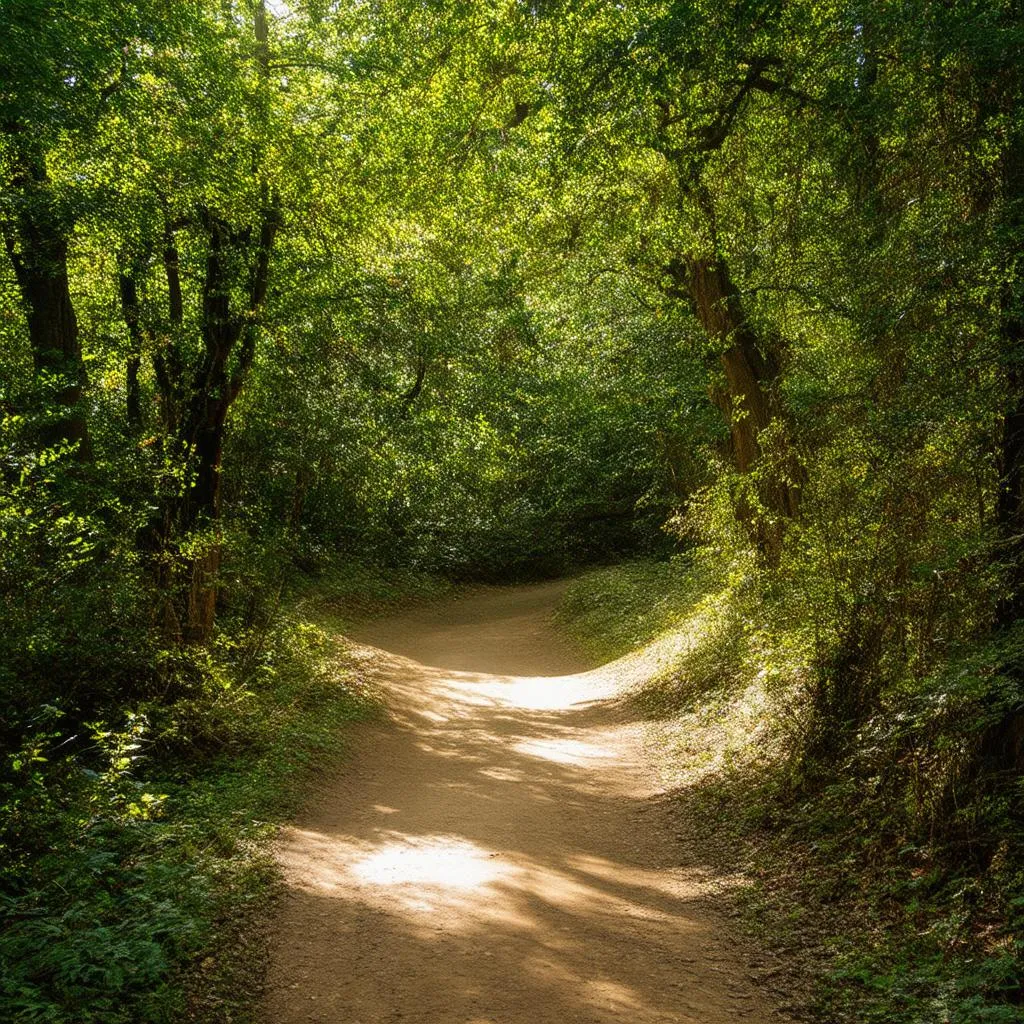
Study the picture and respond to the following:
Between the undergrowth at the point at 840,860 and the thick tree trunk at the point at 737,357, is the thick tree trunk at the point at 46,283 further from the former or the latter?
the thick tree trunk at the point at 737,357

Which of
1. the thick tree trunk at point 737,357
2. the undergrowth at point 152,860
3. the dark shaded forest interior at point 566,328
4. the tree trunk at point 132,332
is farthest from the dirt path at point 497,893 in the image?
the tree trunk at point 132,332

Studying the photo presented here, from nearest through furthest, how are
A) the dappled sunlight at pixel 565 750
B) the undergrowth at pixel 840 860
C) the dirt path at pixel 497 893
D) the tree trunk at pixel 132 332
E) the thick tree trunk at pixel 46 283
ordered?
the undergrowth at pixel 840 860, the dirt path at pixel 497 893, the thick tree trunk at pixel 46 283, the dappled sunlight at pixel 565 750, the tree trunk at pixel 132 332

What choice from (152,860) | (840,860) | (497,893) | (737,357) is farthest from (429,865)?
(737,357)

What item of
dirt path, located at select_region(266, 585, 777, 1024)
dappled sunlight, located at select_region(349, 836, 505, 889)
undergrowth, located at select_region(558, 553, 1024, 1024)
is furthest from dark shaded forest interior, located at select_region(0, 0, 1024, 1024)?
dappled sunlight, located at select_region(349, 836, 505, 889)

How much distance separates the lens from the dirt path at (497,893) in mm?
4383

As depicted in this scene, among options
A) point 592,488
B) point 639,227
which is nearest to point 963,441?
point 639,227

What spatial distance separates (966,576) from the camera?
5.19 metres

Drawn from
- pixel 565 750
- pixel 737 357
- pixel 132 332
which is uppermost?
pixel 132 332

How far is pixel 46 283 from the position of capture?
30.8ft

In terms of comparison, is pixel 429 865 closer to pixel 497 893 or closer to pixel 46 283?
pixel 497 893

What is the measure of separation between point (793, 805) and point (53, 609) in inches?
246

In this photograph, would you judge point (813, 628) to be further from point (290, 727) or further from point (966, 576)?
point (290, 727)

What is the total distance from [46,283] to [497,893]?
8.35m

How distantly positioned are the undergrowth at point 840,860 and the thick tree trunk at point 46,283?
6.99m
